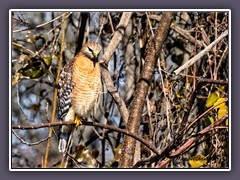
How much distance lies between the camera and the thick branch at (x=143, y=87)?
138 inches

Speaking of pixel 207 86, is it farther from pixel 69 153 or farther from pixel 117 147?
pixel 69 153

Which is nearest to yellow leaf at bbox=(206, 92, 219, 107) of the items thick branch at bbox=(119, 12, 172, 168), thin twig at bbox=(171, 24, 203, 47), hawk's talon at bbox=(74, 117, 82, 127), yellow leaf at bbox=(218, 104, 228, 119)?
yellow leaf at bbox=(218, 104, 228, 119)

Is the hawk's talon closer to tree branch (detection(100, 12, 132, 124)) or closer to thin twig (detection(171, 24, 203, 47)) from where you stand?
tree branch (detection(100, 12, 132, 124))

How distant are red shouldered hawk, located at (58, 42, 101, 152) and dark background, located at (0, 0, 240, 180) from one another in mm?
255

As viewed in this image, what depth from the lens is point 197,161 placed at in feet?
11.2

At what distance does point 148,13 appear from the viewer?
3.65 meters

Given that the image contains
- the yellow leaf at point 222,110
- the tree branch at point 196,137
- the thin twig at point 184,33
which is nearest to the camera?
the tree branch at point 196,137

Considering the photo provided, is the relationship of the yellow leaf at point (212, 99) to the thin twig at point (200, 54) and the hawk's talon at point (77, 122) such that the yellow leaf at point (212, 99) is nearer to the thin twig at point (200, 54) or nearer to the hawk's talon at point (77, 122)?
the thin twig at point (200, 54)

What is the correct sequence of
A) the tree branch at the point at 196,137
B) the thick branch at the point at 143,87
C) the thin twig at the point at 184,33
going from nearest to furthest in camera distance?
the tree branch at the point at 196,137
the thick branch at the point at 143,87
the thin twig at the point at 184,33

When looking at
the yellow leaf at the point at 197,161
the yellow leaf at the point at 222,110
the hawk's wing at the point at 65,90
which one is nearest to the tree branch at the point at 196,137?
the yellow leaf at the point at 222,110
